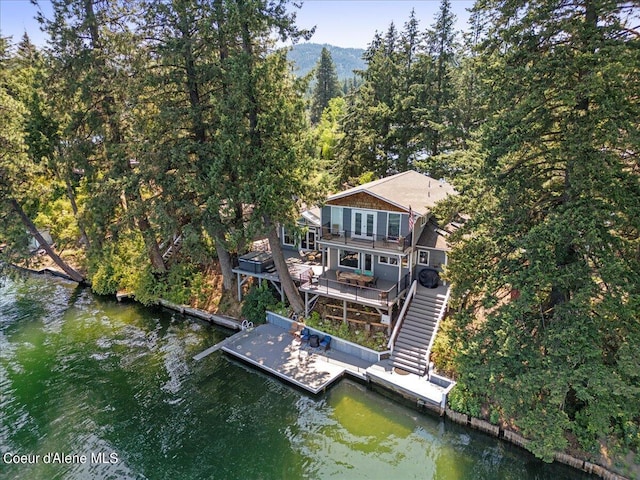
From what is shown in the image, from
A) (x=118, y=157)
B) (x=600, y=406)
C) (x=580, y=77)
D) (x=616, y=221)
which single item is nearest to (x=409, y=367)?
(x=600, y=406)

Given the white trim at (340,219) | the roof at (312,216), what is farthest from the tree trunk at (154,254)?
the white trim at (340,219)

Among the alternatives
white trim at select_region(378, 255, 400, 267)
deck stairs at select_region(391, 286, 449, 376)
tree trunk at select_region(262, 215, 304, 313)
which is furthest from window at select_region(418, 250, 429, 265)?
tree trunk at select_region(262, 215, 304, 313)

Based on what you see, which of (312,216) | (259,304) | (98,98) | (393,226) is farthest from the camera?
(98,98)

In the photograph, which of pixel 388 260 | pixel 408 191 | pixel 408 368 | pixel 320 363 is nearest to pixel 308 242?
pixel 388 260

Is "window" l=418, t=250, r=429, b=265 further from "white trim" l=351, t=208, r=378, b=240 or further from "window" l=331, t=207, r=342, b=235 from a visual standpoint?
"window" l=331, t=207, r=342, b=235

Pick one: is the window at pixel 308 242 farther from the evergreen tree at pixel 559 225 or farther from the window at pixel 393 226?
the evergreen tree at pixel 559 225

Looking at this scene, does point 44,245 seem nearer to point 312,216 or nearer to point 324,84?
point 312,216
